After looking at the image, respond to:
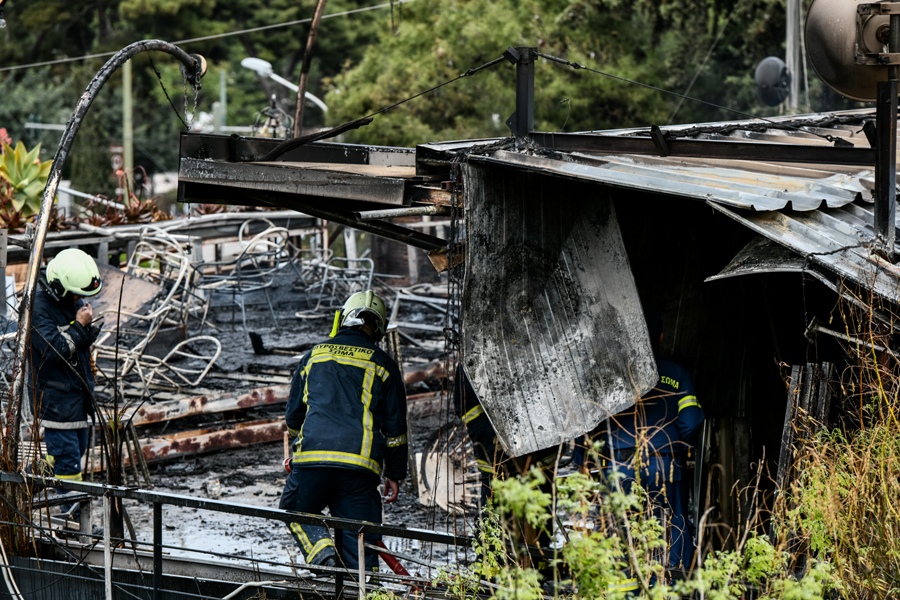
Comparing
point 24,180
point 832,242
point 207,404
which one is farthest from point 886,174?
point 24,180

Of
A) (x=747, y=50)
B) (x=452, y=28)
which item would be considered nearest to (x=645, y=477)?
(x=452, y=28)

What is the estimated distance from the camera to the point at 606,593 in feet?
12.8

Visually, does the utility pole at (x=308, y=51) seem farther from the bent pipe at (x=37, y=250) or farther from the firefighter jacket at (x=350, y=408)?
the firefighter jacket at (x=350, y=408)

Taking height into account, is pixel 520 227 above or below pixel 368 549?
above

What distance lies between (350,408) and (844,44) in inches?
127

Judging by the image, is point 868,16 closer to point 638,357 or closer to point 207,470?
point 638,357

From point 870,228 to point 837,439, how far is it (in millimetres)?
1212

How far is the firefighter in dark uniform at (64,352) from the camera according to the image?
A: 26.6 ft

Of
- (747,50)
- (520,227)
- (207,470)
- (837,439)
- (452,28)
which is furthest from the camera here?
(747,50)

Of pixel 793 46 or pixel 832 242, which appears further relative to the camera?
pixel 793 46

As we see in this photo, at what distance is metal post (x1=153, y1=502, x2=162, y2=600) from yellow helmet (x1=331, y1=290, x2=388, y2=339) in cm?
145

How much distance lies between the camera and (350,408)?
6.50 m

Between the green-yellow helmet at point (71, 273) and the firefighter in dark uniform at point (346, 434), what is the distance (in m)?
2.28

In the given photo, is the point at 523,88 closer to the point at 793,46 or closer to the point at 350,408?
the point at 350,408
